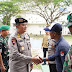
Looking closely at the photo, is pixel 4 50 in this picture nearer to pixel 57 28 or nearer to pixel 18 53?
pixel 18 53

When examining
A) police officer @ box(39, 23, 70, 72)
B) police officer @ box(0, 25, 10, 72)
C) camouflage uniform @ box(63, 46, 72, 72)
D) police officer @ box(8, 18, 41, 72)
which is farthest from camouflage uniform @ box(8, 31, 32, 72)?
camouflage uniform @ box(63, 46, 72, 72)

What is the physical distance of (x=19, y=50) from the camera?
2.52 m

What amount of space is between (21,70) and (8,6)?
20.4 m

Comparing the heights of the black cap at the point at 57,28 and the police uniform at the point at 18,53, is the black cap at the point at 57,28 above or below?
above

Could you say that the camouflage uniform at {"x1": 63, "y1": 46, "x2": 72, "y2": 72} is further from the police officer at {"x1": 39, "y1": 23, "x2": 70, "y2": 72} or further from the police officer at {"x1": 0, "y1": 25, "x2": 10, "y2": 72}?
the police officer at {"x1": 0, "y1": 25, "x2": 10, "y2": 72}

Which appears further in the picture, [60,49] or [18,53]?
[18,53]

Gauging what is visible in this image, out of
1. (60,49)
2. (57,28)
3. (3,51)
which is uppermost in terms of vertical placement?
(57,28)

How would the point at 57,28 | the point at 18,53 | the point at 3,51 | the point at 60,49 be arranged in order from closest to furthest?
1. the point at 60,49
2. the point at 57,28
3. the point at 18,53
4. the point at 3,51


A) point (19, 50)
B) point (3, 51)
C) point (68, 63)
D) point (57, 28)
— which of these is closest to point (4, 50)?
point (3, 51)

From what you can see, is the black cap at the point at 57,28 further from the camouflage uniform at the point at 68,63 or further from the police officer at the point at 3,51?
the police officer at the point at 3,51

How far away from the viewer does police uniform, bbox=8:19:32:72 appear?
244cm

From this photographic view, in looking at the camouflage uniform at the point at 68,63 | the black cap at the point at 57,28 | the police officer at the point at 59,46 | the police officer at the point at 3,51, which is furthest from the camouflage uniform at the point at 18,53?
the camouflage uniform at the point at 68,63

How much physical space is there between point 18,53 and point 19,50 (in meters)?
0.10

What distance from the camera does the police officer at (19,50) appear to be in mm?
2451
